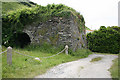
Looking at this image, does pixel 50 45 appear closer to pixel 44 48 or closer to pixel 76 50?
pixel 44 48

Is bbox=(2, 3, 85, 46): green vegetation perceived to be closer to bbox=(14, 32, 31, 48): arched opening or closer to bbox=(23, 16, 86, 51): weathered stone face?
bbox=(14, 32, 31, 48): arched opening

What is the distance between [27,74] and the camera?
4.90 meters

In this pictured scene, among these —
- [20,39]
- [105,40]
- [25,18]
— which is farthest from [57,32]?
[105,40]

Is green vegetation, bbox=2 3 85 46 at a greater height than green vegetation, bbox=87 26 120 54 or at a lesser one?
greater

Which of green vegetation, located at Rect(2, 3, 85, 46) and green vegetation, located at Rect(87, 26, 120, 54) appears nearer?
green vegetation, located at Rect(2, 3, 85, 46)

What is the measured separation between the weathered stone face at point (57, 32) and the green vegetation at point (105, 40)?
2.60m

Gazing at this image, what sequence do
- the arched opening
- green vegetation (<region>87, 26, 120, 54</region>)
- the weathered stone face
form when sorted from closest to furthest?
1. the weathered stone face
2. the arched opening
3. green vegetation (<region>87, 26, 120, 54</region>)

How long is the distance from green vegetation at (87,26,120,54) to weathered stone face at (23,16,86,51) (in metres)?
2.60

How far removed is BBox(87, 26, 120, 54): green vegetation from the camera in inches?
465

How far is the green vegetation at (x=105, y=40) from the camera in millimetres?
11820

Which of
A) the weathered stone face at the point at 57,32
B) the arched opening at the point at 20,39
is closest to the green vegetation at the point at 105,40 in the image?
the weathered stone face at the point at 57,32

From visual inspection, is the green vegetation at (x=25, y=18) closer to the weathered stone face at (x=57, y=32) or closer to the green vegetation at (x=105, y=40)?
the weathered stone face at (x=57, y=32)

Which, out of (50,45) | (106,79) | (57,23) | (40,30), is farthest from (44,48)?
(106,79)

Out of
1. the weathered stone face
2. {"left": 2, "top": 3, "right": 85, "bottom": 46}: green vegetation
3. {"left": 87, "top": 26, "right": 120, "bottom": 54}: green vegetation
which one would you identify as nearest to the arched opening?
{"left": 2, "top": 3, "right": 85, "bottom": 46}: green vegetation
